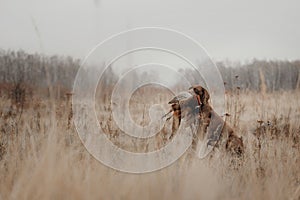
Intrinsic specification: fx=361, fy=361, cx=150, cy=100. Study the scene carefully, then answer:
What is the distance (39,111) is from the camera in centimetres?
484

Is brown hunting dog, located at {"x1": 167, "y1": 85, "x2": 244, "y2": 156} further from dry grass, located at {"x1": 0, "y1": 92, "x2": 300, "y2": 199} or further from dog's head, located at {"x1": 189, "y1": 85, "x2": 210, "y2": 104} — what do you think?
dry grass, located at {"x1": 0, "y1": 92, "x2": 300, "y2": 199}

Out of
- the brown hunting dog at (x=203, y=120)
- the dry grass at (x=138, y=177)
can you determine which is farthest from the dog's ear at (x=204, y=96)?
the dry grass at (x=138, y=177)

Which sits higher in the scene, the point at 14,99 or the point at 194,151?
the point at 14,99

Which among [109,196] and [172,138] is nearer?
[109,196]

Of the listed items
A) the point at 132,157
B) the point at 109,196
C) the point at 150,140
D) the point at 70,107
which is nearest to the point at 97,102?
the point at 70,107

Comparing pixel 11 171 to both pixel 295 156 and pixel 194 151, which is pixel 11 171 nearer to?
pixel 194 151

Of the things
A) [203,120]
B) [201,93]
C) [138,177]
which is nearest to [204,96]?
[201,93]

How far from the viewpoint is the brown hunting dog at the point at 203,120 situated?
3.84 metres

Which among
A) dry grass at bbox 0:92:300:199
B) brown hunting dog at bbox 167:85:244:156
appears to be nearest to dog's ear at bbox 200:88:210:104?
brown hunting dog at bbox 167:85:244:156

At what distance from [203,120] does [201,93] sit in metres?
0.41

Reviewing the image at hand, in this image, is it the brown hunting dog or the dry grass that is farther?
the brown hunting dog

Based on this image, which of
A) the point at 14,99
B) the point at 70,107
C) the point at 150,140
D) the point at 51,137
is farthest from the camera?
the point at 14,99

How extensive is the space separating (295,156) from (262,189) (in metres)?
1.12

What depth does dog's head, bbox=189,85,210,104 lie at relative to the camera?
4.35 metres
